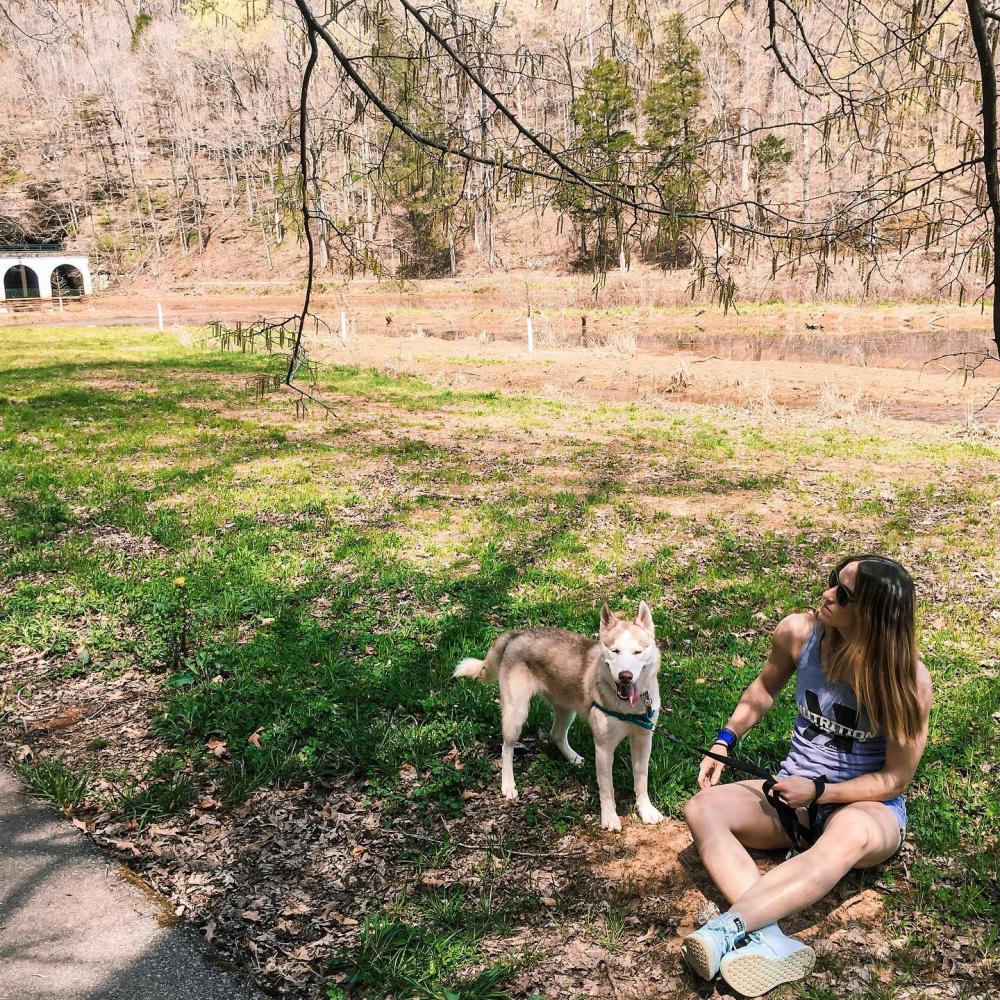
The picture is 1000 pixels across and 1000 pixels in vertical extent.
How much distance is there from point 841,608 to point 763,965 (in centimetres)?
138

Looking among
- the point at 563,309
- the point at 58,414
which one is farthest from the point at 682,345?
the point at 58,414

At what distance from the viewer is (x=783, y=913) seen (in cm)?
300

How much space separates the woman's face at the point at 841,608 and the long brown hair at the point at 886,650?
0.08 ft

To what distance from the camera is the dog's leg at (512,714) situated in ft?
13.4

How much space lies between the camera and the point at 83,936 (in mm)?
3168

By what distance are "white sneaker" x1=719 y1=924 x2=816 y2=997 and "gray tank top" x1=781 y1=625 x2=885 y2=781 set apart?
2.44 ft

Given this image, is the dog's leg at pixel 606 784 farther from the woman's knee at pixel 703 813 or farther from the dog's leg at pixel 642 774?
the woman's knee at pixel 703 813

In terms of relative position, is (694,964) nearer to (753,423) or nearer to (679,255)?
(679,255)

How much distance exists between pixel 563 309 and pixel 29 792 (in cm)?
3736

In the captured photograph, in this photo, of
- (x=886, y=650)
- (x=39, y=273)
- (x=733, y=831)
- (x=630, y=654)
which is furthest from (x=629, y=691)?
(x=39, y=273)

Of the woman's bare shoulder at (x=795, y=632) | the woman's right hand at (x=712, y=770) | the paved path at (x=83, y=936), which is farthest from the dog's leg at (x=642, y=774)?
the paved path at (x=83, y=936)

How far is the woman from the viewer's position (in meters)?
2.91

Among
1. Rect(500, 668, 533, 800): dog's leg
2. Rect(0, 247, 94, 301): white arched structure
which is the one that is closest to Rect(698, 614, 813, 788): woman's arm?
Rect(500, 668, 533, 800): dog's leg

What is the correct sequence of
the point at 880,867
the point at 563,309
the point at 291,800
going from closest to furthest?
1. the point at 880,867
2. the point at 291,800
3. the point at 563,309
